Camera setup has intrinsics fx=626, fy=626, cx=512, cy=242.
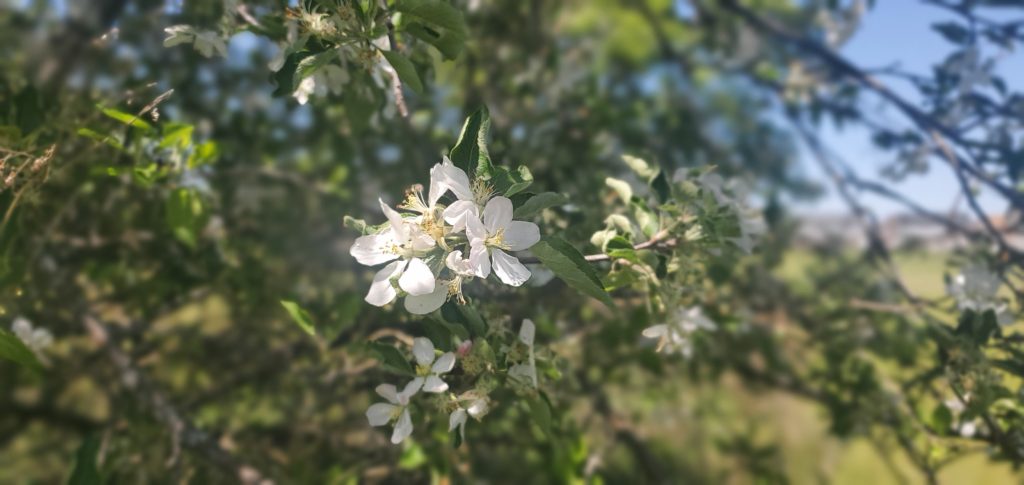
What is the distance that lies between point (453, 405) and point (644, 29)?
8228 millimetres

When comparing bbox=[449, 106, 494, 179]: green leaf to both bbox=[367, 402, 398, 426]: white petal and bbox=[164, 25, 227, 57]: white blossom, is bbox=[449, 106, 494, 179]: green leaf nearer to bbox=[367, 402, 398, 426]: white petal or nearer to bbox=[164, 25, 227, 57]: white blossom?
bbox=[367, 402, 398, 426]: white petal

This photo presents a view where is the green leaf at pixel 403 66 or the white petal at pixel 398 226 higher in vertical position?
the green leaf at pixel 403 66

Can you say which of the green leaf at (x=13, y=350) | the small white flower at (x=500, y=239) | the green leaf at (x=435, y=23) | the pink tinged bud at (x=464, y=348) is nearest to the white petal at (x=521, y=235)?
the small white flower at (x=500, y=239)

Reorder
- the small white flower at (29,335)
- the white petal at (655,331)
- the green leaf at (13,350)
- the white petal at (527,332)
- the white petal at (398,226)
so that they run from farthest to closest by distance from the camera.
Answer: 1. the small white flower at (29,335)
2. the white petal at (655,331)
3. the white petal at (527,332)
4. the green leaf at (13,350)
5. the white petal at (398,226)

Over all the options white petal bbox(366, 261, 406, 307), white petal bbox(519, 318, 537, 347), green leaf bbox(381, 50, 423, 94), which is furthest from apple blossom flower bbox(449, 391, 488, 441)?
green leaf bbox(381, 50, 423, 94)

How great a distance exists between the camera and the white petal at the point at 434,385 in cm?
91

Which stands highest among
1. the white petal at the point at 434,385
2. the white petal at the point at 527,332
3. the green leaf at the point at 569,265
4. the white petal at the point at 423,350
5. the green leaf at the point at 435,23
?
the green leaf at the point at 435,23

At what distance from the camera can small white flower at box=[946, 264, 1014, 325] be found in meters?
1.30

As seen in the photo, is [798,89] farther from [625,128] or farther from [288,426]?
[288,426]

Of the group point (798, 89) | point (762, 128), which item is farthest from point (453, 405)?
point (762, 128)

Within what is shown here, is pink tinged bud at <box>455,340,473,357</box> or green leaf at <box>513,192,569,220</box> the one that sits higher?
green leaf at <box>513,192,569,220</box>

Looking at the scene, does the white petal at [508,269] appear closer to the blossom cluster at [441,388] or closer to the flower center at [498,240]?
the flower center at [498,240]

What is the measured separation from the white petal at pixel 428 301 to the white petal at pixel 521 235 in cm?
10

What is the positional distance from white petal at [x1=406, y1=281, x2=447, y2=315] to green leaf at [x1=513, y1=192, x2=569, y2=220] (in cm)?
14
